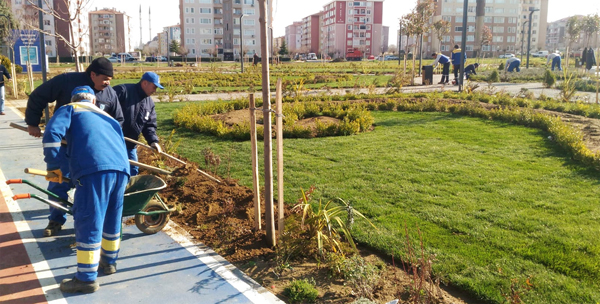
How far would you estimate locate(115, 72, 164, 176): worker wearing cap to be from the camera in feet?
18.1

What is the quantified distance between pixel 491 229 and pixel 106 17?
437ft

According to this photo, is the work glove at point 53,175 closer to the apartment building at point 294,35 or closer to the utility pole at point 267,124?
the utility pole at point 267,124

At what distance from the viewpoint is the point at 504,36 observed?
353 ft

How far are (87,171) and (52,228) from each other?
5.49 ft

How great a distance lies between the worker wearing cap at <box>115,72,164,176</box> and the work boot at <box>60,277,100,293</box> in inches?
80.2

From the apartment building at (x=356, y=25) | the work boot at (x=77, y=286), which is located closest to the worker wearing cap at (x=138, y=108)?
the work boot at (x=77, y=286)

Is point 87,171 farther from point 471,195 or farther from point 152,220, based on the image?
point 471,195

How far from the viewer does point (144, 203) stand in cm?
439

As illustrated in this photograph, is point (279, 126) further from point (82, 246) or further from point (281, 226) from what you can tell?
point (82, 246)

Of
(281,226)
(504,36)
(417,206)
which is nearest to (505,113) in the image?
(417,206)

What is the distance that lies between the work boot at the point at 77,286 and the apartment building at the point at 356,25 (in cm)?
11382

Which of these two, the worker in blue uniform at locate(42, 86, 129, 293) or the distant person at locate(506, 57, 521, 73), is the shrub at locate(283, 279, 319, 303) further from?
the distant person at locate(506, 57, 521, 73)

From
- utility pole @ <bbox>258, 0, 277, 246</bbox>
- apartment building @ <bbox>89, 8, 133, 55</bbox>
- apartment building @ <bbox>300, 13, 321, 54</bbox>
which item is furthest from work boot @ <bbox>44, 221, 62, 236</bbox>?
apartment building @ <bbox>300, 13, 321, 54</bbox>

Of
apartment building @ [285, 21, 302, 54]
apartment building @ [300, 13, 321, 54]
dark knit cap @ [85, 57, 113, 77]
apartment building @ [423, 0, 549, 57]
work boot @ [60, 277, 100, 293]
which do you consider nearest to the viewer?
work boot @ [60, 277, 100, 293]
